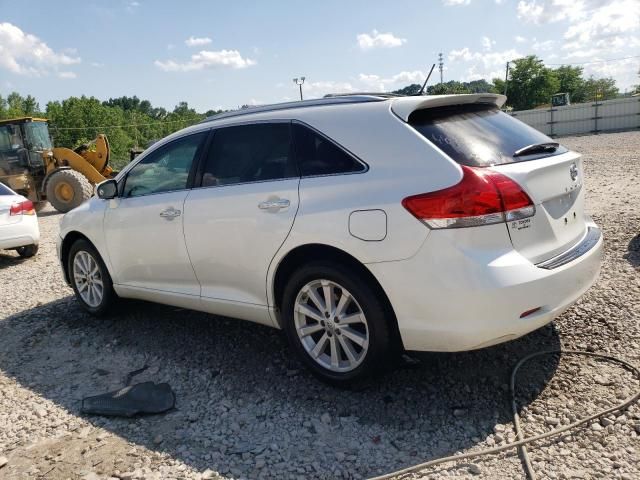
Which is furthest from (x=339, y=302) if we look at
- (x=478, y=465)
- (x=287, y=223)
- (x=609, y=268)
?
(x=609, y=268)

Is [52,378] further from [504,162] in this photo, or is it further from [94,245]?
[504,162]

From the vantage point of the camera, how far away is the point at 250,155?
3.92 meters

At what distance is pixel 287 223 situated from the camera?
3.48 m

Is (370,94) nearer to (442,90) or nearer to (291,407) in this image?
(291,407)

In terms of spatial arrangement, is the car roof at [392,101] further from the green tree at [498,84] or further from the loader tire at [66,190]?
the green tree at [498,84]

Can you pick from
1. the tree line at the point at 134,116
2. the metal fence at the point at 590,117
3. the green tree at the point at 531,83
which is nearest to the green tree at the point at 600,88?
the tree line at the point at 134,116

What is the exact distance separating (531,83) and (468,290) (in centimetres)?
7144

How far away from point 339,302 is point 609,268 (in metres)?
3.28

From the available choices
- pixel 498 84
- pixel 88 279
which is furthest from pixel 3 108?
pixel 88 279

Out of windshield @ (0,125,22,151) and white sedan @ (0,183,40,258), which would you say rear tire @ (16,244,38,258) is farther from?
windshield @ (0,125,22,151)

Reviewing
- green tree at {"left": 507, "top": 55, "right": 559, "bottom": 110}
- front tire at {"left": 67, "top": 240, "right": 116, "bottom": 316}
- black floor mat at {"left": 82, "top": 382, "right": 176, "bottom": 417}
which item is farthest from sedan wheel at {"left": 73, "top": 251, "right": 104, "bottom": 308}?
green tree at {"left": 507, "top": 55, "right": 559, "bottom": 110}

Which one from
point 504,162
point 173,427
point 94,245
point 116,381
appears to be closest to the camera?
point 504,162

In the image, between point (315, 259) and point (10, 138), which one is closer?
point (315, 259)

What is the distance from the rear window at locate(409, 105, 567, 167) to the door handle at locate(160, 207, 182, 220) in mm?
1956
